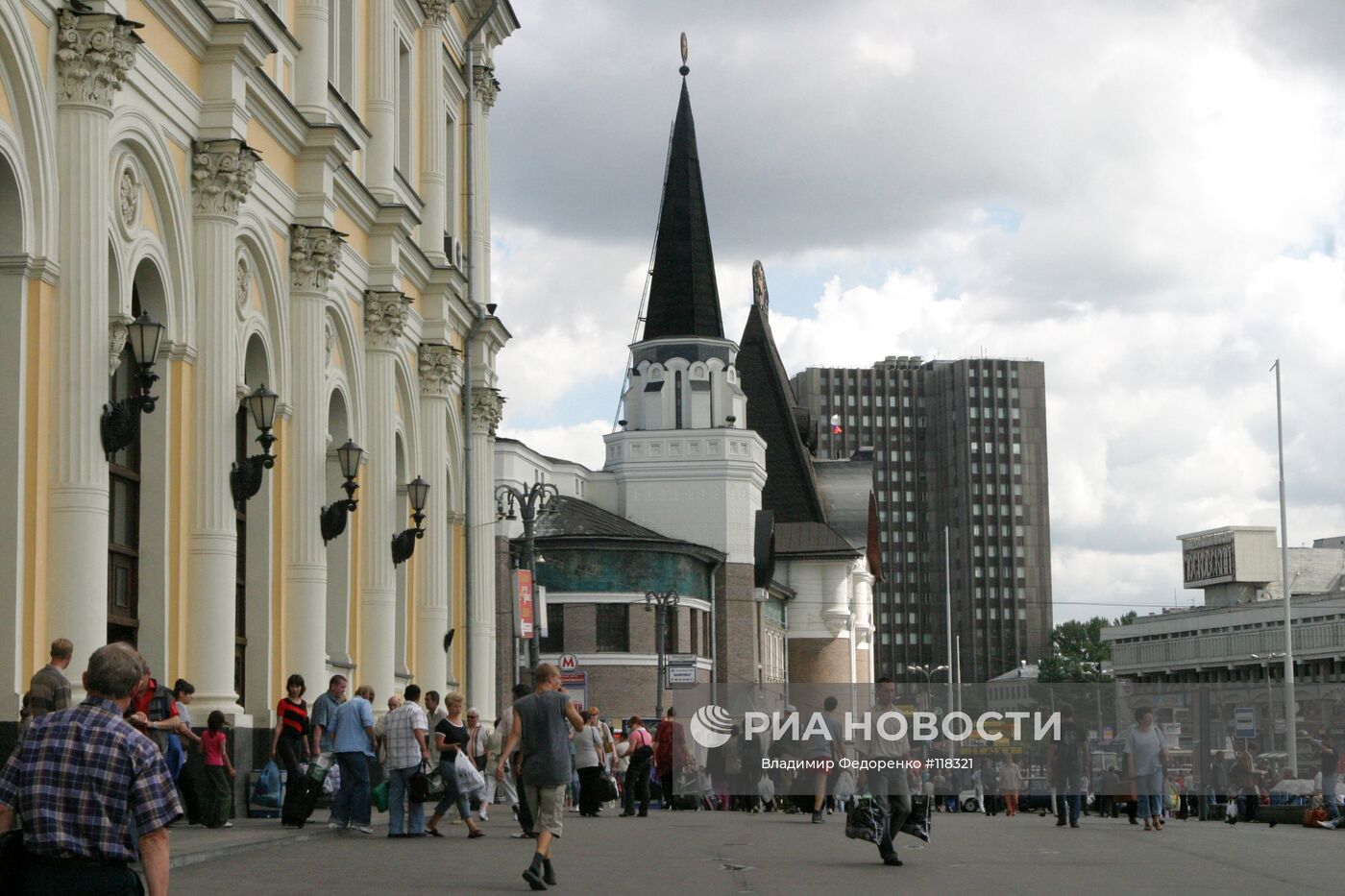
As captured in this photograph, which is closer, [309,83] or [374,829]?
[374,829]

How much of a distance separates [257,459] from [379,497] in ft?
26.8

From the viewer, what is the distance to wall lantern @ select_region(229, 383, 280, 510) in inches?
910

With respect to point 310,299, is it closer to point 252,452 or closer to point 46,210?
point 252,452

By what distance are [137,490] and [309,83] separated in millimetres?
7711

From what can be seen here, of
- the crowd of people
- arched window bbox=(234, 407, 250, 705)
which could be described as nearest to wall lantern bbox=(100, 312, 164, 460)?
the crowd of people

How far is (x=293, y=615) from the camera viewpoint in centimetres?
2667

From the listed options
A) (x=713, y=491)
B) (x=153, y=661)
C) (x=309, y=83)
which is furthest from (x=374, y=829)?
(x=713, y=491)

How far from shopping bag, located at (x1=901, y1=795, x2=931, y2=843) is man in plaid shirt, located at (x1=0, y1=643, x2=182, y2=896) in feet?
41.0

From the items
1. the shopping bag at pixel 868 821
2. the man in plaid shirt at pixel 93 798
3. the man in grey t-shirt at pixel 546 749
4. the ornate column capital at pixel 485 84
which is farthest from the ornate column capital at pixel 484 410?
the man in plaid shirt at pixel 93 798

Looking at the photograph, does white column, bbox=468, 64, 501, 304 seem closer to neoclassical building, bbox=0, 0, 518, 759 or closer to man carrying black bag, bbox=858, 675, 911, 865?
neoclassical building, bbox=0, 0, 518, 759

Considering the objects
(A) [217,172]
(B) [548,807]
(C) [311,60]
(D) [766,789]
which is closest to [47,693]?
(B) [548,807]

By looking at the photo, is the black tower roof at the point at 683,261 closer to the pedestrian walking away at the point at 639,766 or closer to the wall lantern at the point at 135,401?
the pedestrian walking away at the point at 639,766

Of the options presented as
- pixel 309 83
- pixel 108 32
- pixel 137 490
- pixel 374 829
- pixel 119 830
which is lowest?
pixel 374 829

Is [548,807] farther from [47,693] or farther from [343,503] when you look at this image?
[343,503]
